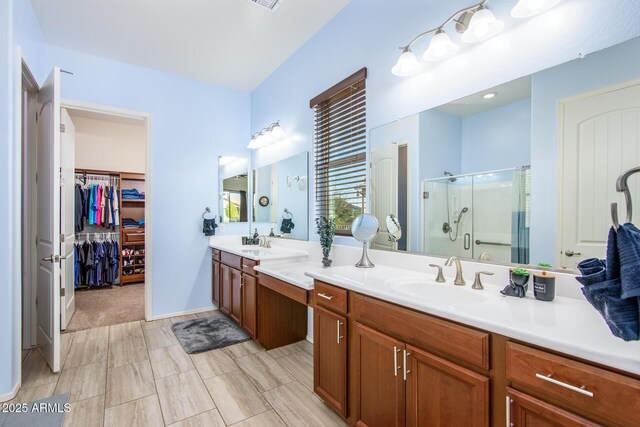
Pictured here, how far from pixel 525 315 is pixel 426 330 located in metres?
0.34

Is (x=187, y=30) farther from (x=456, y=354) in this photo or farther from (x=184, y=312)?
(x=456, y=354)

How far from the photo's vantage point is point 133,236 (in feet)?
17.1

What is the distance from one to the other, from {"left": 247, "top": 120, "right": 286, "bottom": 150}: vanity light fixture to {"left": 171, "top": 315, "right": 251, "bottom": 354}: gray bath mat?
209cm

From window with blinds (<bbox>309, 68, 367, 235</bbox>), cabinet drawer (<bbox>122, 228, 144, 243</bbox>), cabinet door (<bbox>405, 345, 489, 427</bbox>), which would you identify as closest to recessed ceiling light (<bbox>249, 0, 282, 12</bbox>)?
window with blinds (<bbox>309, 68, 367, 235</bbox>)

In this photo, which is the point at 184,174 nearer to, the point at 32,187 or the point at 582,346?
the point at 32,187

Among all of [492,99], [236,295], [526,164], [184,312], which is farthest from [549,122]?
[184,312]

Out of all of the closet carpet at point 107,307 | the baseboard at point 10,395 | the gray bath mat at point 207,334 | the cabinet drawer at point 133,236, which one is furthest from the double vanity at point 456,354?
the cabinet drawer at point 133,236

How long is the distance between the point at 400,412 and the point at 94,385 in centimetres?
215

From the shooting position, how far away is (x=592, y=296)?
894 mm

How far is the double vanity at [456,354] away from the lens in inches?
31.1

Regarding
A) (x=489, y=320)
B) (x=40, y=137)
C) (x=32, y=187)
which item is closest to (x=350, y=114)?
(x=489, y=320)

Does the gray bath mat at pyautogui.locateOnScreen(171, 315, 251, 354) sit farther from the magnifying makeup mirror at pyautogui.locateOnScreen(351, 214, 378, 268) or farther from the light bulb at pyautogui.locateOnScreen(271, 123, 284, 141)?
the light bulb at pyautogui.locateOnScreen(271, 123, 284, 141)

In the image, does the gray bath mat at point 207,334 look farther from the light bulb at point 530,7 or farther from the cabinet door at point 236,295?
the light bulb at point 530,7

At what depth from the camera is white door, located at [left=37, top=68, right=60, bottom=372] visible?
2262 mm
